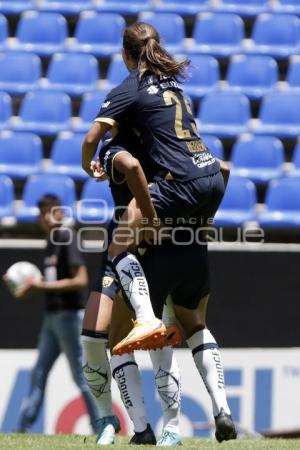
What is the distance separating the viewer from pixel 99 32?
1105 cm

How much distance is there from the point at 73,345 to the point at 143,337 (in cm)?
345

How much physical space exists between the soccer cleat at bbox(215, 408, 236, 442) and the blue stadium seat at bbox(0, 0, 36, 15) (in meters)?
7.53

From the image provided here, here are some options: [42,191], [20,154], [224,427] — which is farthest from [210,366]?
[20,154]

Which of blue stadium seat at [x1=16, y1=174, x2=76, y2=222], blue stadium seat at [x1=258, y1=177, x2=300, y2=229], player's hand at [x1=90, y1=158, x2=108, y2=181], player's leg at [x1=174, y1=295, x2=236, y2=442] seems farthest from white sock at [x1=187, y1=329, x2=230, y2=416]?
blue stadium seat at [x1=258, y1=177, x2=300, y2=229]

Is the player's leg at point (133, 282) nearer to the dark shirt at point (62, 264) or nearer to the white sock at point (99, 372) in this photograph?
the white sock at point (99, 372)

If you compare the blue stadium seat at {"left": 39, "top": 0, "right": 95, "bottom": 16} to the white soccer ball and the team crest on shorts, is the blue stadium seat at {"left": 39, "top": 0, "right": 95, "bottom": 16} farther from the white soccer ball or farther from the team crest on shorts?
the team crest on shorts

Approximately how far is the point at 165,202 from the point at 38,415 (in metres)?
3.95

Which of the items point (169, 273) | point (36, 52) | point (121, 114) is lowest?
point (169, 273)

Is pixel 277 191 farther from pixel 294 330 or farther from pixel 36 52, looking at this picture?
pixel 36 52

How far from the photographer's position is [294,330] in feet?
26.9

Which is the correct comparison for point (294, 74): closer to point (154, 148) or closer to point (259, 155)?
point (259, 155)

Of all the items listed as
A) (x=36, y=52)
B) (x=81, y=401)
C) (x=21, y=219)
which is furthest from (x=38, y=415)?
(x=36, y=52)

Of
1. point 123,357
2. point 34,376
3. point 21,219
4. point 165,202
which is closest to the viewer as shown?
point 165,202

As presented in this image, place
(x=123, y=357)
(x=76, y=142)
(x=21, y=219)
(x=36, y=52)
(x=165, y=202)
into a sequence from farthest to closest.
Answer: (x=36, y=52)
(x=76, y=142)
(x=21, y=219)
(x=123, y=357)
(x=165, y=202)
